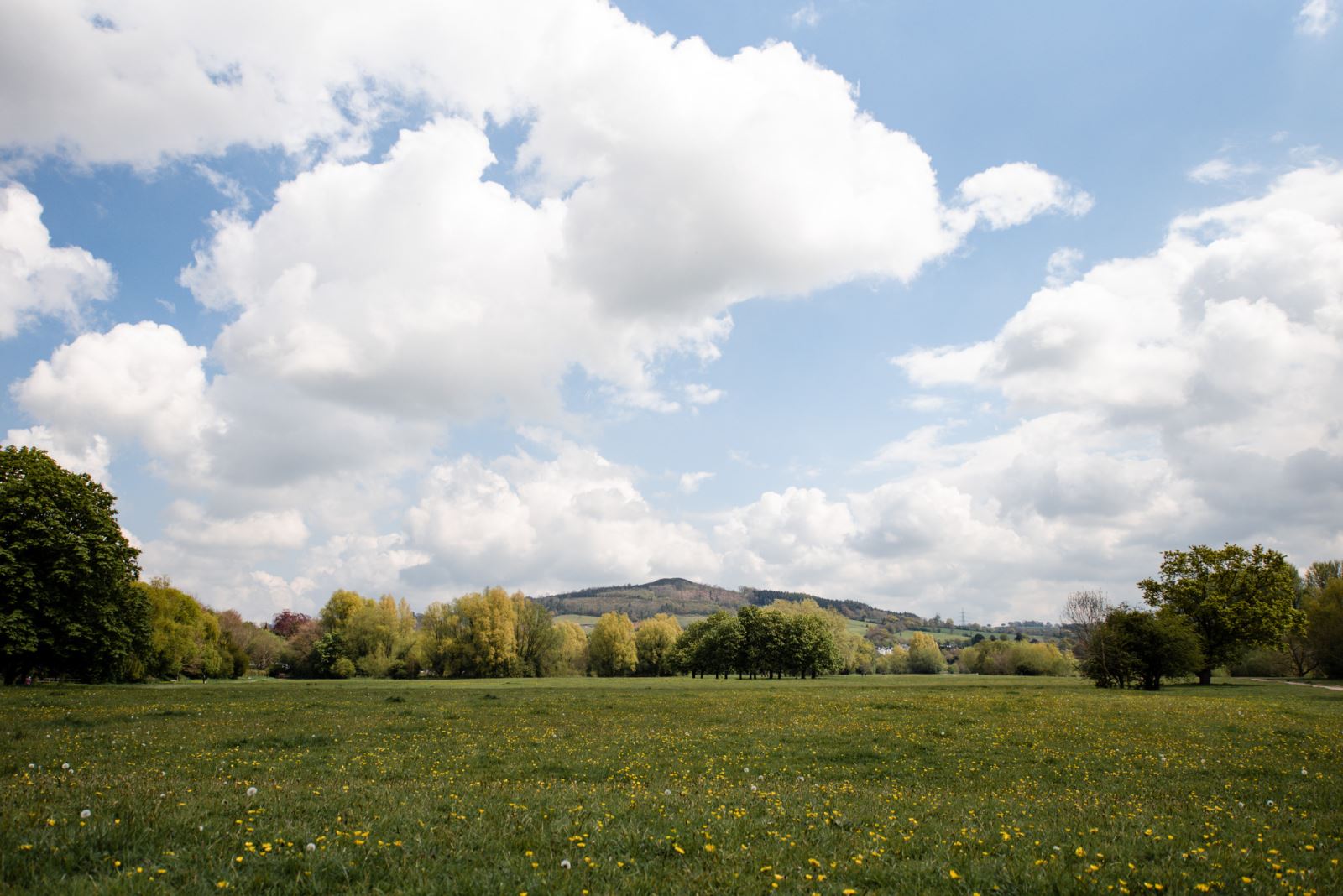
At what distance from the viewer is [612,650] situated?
124 metres

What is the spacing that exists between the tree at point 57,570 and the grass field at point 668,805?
21.1 m

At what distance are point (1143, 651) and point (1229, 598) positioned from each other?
14.0 meters

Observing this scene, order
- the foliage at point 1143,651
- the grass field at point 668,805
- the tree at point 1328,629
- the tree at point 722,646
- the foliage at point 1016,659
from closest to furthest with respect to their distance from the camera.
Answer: the grass field at point 668,805, the foliage at point 1143,651, the tree at point 1328,629, the tree at point 722,646, the foliage at point 1016,659

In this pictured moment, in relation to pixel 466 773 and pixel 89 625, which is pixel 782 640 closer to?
pixel 89 625

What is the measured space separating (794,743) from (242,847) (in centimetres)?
1679

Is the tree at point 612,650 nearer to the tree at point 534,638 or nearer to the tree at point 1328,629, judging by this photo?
the tree at point 534,638

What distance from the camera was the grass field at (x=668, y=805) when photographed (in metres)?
7.72

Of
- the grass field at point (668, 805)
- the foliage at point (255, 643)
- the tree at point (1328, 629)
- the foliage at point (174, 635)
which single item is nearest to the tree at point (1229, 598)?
the tree at point (1328, 629)

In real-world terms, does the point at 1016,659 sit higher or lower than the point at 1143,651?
lower

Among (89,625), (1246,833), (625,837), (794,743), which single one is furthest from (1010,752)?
(89,625)

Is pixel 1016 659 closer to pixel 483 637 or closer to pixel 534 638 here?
pixel 534 638

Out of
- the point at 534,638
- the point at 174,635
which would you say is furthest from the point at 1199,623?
the point at 174,635

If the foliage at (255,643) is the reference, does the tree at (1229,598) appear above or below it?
above

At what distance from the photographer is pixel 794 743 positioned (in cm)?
2141
